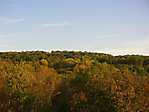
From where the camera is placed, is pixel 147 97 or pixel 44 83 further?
pixel 44 83

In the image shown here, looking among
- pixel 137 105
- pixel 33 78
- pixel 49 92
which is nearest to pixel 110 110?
pixel 137 105

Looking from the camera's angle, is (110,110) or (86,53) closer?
(110,110)

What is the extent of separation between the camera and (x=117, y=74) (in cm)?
4747

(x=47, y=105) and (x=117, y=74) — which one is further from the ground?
(x=117, y=74)

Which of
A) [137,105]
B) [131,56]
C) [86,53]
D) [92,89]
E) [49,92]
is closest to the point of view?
[137,105]

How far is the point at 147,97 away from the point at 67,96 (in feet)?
31.7

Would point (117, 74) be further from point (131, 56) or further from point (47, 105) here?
point (131, 56)

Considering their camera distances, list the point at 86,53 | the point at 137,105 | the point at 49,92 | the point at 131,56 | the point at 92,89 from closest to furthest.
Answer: the point at 137,105 → the point at 92,89 → the point at 49,92 → the point at 131,56 → the point at 86,53

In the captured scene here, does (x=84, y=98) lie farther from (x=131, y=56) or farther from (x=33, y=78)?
(x=131, y=56)

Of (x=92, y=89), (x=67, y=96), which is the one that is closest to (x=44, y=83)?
(x=67, y=96)

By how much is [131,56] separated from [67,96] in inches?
2252

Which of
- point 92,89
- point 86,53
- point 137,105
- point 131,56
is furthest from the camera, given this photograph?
point 86,53

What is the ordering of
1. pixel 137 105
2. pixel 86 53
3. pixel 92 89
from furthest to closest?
pixel 86 53 → pixel 92 89 → pixel 137 105

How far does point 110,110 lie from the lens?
142 ft
